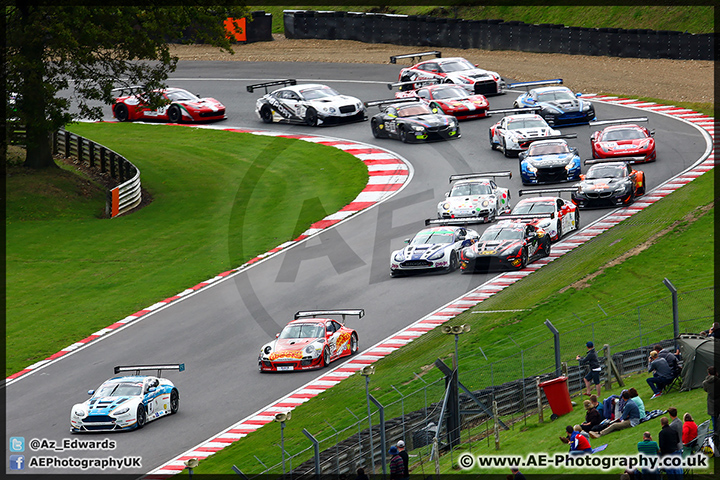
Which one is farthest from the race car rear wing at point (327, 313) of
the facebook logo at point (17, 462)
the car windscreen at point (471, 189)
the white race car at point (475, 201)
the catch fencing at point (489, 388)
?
the car windscreen at point (471, 189)

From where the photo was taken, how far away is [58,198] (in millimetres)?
39312

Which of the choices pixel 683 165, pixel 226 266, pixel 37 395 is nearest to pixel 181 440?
pixel 37 395

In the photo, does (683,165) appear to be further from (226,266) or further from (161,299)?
(161,299)

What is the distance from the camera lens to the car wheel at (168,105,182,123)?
162 ft

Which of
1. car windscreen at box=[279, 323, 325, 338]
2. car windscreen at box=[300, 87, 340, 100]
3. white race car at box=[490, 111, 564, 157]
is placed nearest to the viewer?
car windscreen at box=[279, 323, 325, 338]

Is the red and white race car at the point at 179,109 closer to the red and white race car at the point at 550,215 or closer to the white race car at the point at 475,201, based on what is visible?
the white race car at the point at 475,201

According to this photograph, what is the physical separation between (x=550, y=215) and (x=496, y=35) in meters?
29.0

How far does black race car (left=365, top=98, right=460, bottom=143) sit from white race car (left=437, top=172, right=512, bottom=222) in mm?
9512

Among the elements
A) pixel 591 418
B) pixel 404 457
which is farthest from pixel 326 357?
pixel 591 418

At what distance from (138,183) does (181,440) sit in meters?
21.4

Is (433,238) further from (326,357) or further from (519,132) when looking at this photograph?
(519,132)

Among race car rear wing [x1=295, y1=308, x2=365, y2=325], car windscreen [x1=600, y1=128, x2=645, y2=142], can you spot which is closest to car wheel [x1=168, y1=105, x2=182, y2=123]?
car windscreen [x1=600, y1=128, x2=645, y2=142]

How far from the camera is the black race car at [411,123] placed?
4166cm

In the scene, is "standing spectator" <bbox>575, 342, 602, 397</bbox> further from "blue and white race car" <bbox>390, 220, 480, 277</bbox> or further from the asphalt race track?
"blue and white race car" <bbox>390, 220, 480, 277</bbox>
